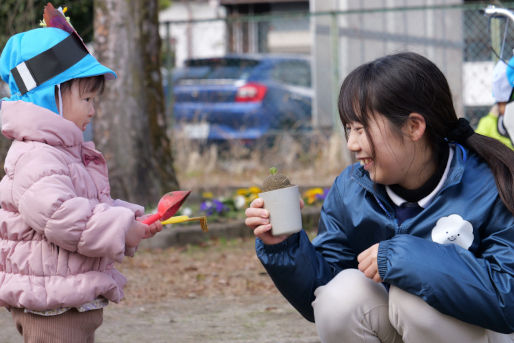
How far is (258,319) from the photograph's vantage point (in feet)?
13.6

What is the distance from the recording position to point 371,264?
8.39 ft

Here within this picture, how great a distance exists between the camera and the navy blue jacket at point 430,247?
2.46 meters

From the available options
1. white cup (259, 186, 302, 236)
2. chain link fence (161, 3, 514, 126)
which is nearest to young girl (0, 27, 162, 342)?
white cup (259, 186, 302, 236)

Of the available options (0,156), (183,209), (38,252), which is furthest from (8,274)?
(0,156)

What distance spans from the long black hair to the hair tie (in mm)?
20

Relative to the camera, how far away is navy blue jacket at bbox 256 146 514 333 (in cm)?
246

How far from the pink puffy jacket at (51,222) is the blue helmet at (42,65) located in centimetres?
9

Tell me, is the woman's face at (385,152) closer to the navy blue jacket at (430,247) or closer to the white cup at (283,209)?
the navy blue jacket at (430,247)

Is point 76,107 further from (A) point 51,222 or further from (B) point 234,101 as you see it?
(B) point 234,101

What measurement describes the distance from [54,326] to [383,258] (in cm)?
110

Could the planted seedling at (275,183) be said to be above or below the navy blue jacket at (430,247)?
above

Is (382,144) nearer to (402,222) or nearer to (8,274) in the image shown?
(402,222)

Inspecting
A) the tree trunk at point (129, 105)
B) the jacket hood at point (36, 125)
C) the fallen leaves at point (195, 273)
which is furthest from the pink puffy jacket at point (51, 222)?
the tree trunk at point (129, 105)

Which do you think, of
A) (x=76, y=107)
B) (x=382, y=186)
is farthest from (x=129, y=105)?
(x=382, y=186)
